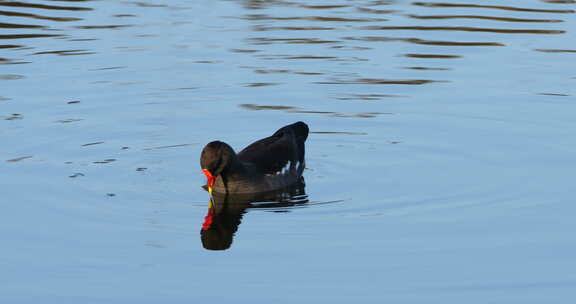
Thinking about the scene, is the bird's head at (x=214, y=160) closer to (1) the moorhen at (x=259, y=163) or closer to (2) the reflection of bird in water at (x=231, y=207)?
(1) the moorhen at (x=259, y=163)

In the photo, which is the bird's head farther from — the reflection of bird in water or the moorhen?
the reflection of bird in water

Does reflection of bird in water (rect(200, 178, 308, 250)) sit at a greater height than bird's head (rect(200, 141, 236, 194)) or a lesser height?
lesser

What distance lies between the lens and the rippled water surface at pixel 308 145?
9.78 metres

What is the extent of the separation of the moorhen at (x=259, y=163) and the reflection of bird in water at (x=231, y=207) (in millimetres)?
101

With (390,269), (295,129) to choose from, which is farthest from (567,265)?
(295,129)

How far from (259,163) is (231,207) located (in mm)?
1060

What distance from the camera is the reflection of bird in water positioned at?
10.9m

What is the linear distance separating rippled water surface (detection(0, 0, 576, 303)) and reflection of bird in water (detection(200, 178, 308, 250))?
0.04m

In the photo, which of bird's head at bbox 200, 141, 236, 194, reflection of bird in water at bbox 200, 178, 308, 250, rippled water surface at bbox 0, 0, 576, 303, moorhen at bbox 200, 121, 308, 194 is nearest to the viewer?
rippled water surface at bbox 0, 0, 576, 303

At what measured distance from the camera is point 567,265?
9992 mm

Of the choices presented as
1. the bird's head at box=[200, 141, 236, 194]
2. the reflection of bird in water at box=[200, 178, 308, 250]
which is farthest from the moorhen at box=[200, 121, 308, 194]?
the reflection of bird in water at box=[200, 178, 308, 250]

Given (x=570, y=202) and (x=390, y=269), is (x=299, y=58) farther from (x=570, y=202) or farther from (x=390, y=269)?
(x=390, y=269)

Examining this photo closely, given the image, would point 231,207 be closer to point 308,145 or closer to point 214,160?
point 214,160

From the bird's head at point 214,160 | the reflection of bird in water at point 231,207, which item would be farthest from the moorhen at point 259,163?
the reflection of bird in water at point 231,207
